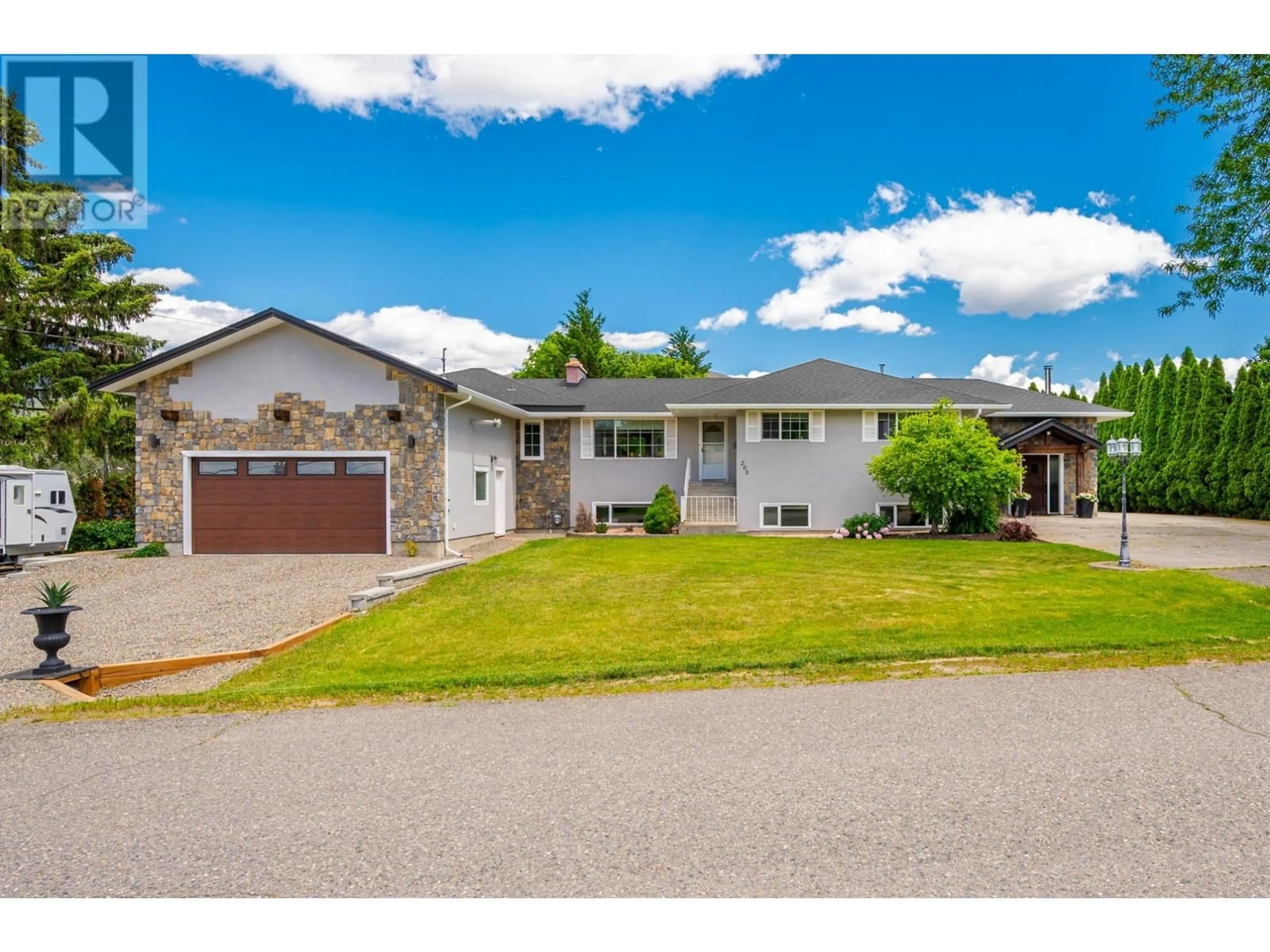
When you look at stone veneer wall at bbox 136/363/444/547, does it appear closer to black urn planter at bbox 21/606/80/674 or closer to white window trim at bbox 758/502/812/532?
black urn planter at bbox 21/606/80/674

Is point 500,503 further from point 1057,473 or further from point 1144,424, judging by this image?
point 1144,424

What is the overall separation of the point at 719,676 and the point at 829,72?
342 inches

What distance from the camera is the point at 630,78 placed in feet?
22.9

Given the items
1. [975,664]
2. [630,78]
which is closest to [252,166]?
[630,78]

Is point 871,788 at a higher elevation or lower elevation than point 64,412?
lower

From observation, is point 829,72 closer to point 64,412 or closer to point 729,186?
point 729,186

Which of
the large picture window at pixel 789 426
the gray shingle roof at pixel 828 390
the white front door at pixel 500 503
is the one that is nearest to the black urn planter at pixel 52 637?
the white front door at pixel 500 503

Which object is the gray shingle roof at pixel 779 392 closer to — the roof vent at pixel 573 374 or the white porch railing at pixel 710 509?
the roof vent at pixel 573 374

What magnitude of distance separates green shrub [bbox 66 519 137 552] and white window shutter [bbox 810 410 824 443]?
57.7 feet

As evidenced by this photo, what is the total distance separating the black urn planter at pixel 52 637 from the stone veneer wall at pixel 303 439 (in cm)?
823

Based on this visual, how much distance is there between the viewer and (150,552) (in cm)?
1486

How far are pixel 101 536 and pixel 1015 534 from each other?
881 inches

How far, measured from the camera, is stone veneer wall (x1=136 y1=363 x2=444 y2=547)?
48.8 ft

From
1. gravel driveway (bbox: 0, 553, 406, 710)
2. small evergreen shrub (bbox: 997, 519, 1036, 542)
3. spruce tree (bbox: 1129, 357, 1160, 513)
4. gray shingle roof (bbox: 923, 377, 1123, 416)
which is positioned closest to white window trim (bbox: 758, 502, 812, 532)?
small evergreen shrub (bbox: 997, 519, 1036, 542)
